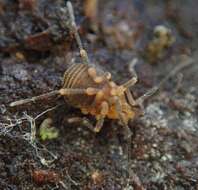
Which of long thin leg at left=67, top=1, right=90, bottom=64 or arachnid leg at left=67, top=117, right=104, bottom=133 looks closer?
arachnid leg at left=67, top=117, right=104, bottom=133

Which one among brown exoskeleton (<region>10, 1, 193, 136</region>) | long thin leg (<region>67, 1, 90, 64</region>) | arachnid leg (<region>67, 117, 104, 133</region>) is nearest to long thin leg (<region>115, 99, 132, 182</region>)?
brown exoskeleton (<region>10, 1, 193, 136</region>)

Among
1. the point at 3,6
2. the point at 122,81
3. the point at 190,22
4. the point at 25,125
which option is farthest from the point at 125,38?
the point at 25,125

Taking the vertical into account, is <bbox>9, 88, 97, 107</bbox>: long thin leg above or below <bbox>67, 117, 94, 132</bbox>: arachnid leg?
A: above

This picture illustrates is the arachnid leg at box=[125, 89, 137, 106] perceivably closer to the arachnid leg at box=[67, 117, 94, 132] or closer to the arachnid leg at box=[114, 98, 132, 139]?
the arachnid leg at box=[114, 98, 132, 139]

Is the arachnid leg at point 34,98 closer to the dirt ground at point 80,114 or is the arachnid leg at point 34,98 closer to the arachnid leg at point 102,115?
the dirt ground at point 80,114

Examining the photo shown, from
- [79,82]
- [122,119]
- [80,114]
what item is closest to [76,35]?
[79,82]

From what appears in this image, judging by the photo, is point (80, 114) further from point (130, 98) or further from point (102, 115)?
point (130, 98)

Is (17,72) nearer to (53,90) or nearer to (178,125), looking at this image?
(53,90)

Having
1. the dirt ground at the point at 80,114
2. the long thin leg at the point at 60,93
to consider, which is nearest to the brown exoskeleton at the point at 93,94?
the long thin leg at the point at 60,93
